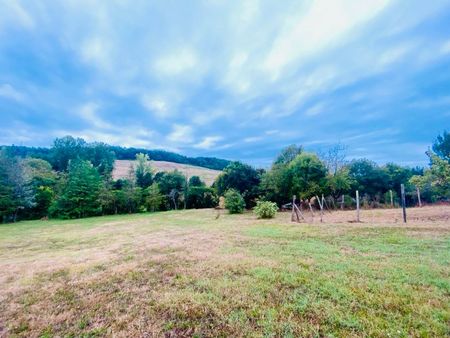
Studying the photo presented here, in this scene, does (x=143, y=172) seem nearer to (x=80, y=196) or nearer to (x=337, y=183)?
(x=80, y=196)

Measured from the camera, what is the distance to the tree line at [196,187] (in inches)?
Answer: 809

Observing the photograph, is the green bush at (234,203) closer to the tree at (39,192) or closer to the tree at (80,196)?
the tree at (80,196)

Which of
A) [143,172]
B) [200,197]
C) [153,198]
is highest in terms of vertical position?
[143,172]

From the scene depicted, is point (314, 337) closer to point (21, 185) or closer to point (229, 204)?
point (229, 204)

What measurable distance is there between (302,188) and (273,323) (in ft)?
64.2

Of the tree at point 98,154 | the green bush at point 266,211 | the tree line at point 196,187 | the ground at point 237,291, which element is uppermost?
the tree at point 98,154

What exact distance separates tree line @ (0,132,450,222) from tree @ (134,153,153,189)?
484 millimetres

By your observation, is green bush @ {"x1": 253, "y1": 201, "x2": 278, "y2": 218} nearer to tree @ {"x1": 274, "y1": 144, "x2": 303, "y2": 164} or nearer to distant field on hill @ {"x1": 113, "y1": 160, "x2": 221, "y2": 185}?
tree @ {"x1": 274, "y1": 144, "x2": 303, "y2": 164}

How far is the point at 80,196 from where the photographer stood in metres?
22.3

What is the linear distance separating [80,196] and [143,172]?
37.9 feet

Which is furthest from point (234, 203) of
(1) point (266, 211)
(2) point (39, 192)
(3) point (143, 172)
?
(2) point (39, 192)

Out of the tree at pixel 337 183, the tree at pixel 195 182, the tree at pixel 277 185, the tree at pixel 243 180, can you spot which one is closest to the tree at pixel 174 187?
the tree at pixel 195 182

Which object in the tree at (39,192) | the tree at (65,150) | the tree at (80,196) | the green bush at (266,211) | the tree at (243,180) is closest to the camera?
the green bush at (266,211)

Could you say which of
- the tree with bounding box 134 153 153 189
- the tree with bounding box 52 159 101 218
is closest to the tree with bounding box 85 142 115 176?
the tree with bounding box 134 153 153 189
